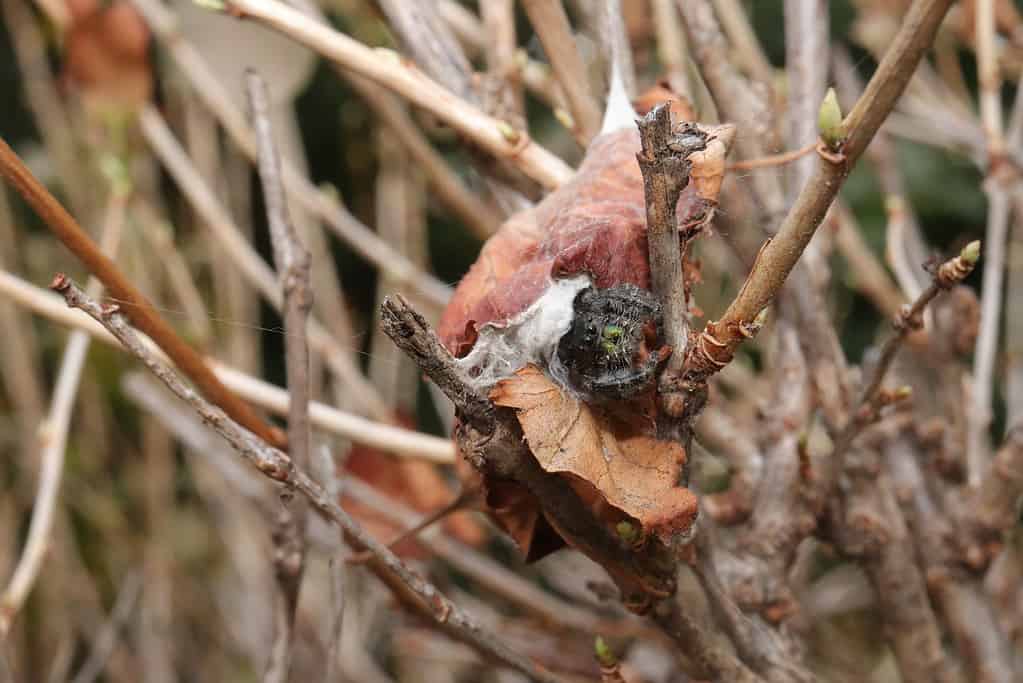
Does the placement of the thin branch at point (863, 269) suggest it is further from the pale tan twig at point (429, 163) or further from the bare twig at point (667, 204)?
the bare twig at point (667, 204)

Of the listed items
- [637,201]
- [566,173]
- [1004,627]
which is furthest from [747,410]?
[637,201]

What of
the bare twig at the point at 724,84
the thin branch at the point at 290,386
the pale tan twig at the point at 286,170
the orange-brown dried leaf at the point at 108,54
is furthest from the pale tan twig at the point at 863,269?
the orange-brown dried leaf at the point at 108,54

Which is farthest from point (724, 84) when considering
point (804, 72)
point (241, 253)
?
point (241, 253)

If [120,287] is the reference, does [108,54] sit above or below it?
above

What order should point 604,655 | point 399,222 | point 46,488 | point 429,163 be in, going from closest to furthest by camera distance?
point 604,655 → point 46,488 → point 429,163 → point 399,222

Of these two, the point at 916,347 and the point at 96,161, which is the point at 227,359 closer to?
the point at 96,161

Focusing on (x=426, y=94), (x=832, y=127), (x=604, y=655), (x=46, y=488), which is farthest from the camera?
(x=46, y=488)

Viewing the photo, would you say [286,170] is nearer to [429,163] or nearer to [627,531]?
[429,163]

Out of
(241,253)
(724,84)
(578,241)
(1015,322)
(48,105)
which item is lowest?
(578,241)
